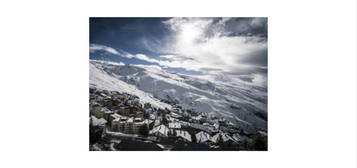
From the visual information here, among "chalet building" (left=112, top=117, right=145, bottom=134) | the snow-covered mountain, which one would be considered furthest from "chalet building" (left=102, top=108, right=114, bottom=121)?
the snow-covered mountain

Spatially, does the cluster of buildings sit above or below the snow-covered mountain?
below

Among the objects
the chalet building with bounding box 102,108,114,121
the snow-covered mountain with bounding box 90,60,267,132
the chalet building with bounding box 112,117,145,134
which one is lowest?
the chalet building with bounding box 112,117,145,134

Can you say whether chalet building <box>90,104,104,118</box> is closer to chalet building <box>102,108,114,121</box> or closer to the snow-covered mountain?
chalet building <box>102,108,114,121</box>

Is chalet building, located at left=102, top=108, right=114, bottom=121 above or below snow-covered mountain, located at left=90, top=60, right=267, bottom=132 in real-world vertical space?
below

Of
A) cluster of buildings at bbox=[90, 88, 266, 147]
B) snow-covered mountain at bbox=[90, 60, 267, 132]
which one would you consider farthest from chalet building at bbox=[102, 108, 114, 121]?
snow-covered mountain at bbox=[90, 60, 267, 132]

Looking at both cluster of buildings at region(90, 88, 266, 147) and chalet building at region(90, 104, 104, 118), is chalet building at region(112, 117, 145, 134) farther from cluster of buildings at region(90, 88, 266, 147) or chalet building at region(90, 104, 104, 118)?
chalet building at region(90, 104, 104, 118)
